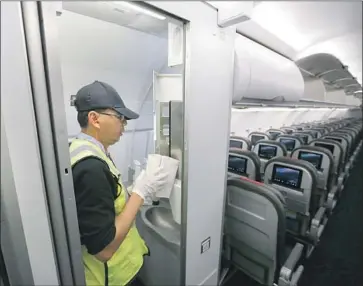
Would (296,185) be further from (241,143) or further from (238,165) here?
(241,143)

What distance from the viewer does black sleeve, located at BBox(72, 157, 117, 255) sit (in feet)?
2.90

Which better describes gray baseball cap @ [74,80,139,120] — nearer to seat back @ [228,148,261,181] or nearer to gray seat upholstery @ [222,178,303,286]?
gray seat upholstery @ [222,178,303,286]

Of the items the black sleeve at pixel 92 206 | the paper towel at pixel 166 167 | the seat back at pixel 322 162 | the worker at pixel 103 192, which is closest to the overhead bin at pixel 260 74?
the paper towel at pixel 166 167

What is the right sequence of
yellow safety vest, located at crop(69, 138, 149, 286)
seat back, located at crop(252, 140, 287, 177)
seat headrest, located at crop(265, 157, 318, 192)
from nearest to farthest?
yellow safety vest, located at crop(69, 138, 149, 286), seat headrest, located at crop(265, 157, 318, 192), seat back, located at crop(252, 140, 287, 177)

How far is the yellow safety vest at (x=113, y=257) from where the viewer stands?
99 cm

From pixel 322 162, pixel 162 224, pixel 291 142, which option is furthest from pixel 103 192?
pixel 291 142

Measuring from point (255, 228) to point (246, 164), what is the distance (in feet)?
3.79

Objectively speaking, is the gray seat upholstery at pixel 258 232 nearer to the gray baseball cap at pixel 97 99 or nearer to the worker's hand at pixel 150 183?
→ the worker's hand at pixel 150 183

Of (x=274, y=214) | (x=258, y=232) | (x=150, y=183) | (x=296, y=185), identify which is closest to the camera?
(x=150, y=183)

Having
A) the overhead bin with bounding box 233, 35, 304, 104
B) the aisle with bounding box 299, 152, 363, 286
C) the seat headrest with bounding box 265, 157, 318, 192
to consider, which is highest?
the overhead bin with bounding box 233, 35, 304, 104

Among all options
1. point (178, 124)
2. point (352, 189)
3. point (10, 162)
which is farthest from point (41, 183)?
point (352, 189)

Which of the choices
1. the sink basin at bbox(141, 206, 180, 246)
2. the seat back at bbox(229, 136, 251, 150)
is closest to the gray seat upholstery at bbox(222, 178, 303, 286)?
the sink basin at bbox(141, 206, 180, 246)

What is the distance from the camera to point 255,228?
65.4 inches

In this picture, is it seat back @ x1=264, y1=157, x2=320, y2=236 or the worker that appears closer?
the worker
